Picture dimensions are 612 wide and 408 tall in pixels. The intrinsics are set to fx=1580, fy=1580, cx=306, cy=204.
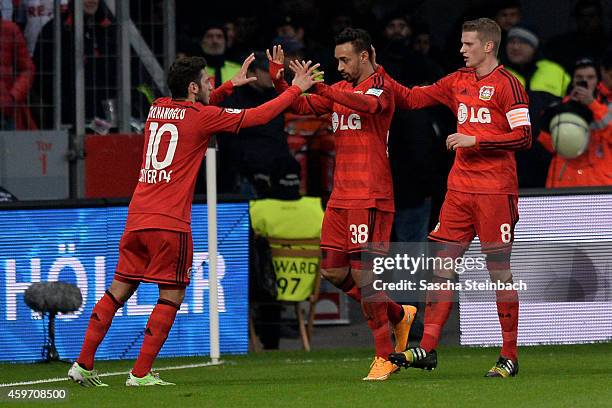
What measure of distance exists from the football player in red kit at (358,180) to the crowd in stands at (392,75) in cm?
272

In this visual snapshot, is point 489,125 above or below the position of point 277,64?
below

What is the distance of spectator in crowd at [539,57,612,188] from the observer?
13328 mm

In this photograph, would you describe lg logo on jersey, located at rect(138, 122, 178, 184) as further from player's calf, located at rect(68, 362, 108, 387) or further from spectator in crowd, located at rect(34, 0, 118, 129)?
spectator in crowd, located at rect(34, 0, 118, 129)

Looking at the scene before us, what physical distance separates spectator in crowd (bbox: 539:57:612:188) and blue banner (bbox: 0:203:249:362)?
10.1 feet

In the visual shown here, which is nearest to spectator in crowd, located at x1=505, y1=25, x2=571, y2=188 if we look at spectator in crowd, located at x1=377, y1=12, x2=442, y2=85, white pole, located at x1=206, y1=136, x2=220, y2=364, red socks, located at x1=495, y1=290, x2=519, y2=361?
spectator in crowd, located at x1=377, y1=12, x2=442, y2=85

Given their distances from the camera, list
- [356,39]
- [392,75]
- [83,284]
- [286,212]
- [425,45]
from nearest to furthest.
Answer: [356,39] < [83,284] < [286,212] < [392,75] < [425,45]

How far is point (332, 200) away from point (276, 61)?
1001 millimetres

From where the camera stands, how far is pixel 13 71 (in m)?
13.7

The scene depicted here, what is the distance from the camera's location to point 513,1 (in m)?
15.1

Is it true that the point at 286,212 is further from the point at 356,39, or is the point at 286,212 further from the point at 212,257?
the point at 356,39

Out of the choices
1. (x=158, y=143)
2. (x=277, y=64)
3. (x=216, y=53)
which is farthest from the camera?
(x=216, y=53)

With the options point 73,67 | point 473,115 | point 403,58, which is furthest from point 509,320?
point 73,67

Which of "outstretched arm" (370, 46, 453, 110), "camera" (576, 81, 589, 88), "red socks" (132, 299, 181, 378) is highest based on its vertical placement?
"camera" (576, 81, 589, 88)

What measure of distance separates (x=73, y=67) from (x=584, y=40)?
5079 millimetres
